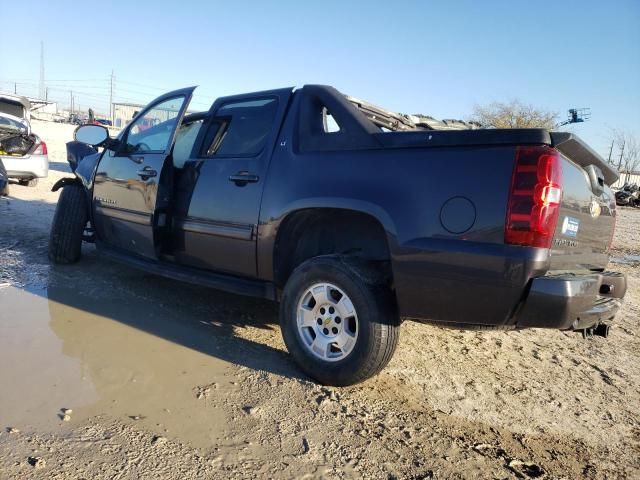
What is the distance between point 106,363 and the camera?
315cm

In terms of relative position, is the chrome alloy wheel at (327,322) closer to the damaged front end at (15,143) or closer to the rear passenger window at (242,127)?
the rear passenger window at (242,127)

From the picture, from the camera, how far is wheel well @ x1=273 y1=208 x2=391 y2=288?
3.31m

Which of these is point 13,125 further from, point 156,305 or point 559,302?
point 559,302

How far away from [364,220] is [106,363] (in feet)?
6.40

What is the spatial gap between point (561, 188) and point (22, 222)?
7402 millimetres

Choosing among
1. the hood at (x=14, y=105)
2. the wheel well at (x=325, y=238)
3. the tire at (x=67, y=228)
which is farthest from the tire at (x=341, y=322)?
the hood at (x=14, y=105)

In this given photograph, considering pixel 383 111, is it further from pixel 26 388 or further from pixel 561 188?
pixel 26 388

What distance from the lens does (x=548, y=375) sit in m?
3.56

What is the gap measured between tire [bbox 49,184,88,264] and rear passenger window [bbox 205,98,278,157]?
195 cm

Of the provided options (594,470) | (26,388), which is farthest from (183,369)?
(594,470)

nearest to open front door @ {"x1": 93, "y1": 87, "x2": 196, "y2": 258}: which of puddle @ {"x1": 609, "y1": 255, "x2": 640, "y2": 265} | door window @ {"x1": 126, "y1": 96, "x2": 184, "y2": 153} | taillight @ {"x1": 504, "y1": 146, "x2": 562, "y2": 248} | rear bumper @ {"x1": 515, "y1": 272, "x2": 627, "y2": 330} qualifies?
door window @ {"x1": 126, "y1": 96, "x2": 184, "y2": 153}

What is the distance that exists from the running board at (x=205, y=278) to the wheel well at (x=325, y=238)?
14cm

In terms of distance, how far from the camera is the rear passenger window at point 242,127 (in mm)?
3801

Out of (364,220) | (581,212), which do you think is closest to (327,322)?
(364,220)
